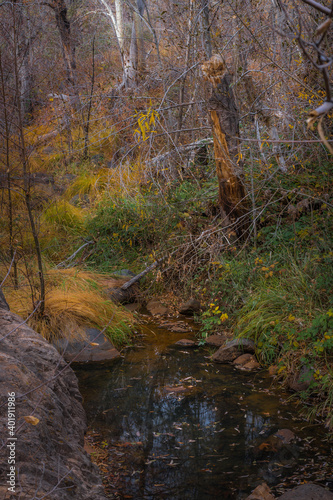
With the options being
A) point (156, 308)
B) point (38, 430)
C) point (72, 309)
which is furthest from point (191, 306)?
point (38, 430)

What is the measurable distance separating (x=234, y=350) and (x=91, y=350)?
1.66m

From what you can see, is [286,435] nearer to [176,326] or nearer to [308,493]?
[308,493]

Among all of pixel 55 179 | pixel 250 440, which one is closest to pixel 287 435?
pixel 250 440

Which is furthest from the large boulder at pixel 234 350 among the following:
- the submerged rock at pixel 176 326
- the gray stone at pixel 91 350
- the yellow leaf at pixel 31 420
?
the yellow leaf at pixel 31 420

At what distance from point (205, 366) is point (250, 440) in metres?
1.53

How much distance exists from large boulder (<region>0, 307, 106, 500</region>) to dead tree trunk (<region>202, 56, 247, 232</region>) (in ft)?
12.2

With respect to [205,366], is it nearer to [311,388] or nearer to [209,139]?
[311,388]

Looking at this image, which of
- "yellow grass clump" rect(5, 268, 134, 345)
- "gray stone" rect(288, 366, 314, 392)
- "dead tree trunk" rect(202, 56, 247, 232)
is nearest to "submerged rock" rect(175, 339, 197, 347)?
"yellow grass clump" rect(5, 268, 134, 345)

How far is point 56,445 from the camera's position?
106 inches

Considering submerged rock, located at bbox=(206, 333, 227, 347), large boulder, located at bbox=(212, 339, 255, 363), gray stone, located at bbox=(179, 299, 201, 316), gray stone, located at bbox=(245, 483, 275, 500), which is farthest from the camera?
gray stone, located at bbox=(179, 299, 201, 316)

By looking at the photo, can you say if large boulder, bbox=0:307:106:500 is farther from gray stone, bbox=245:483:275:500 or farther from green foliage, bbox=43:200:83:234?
green foliage, bbox=43:200:83:234

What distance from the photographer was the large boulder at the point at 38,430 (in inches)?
87.4

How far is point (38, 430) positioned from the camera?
2.61 meters

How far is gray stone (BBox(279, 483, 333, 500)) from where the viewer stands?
2914 mm
